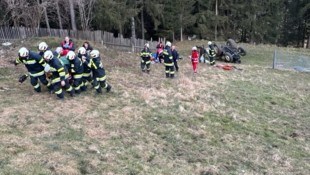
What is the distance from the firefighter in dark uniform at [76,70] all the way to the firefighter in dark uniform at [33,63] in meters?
0.87

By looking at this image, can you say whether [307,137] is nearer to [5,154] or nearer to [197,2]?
[5,154]

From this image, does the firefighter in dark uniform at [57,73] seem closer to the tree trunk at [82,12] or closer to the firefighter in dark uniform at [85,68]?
the firefighter in dark uniform at [85,68]

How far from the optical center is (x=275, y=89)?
16.4 m

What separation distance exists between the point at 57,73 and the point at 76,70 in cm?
76

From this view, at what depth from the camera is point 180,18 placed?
36.8 meters

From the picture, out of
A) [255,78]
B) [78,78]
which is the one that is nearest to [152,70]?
[255,78]

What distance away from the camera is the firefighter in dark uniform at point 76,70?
11.4m

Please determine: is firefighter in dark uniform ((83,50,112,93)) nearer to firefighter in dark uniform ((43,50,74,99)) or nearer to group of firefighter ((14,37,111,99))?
group of firefighter ((14,37,111,99))

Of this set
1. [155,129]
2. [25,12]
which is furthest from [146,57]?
[25,12]

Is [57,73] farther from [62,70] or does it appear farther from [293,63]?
[293,63]

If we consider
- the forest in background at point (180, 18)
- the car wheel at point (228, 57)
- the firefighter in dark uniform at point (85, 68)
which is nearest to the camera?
the firefighter in dark uniform at point (85, 68)

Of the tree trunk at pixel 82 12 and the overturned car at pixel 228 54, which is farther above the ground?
the tree trunk at pixel 82 12

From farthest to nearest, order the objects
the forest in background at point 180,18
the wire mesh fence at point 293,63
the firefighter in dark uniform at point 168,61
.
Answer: the forest in background at point 180,18 < the wire mesh fence at point 293,63 < the firefighter in dark uniform at point 168,61

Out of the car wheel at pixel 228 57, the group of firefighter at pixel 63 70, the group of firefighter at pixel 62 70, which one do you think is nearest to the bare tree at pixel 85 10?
the car wheel at pixel 228 57
